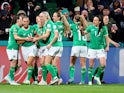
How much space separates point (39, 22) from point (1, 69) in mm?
2114

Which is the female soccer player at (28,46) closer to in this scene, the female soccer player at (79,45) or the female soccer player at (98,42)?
the female soccer player at (79,45)

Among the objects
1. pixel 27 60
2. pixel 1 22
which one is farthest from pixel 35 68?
pixel 1 22

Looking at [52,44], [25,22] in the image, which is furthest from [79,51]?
[25,22]

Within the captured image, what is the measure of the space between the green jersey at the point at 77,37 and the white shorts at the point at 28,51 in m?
1.38

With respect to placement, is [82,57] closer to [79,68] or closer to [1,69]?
[79,68]

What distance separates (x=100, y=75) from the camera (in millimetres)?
16391

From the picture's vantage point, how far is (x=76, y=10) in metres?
18.2

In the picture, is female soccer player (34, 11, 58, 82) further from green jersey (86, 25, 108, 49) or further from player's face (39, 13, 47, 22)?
green jersey (86, 25, 108, 49)

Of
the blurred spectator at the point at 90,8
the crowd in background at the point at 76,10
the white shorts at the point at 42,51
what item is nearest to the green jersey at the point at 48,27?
the white shorts at the point at 42,51

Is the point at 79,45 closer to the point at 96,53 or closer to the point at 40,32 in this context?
the point at 96,53

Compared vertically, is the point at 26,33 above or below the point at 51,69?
above

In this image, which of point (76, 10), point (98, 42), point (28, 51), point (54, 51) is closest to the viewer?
point (54, 51)

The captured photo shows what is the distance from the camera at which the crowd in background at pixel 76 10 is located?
59.7 feet

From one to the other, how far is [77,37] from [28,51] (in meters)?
1.63
